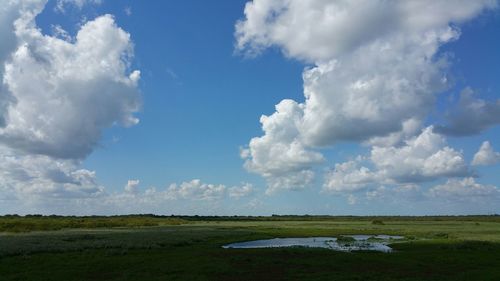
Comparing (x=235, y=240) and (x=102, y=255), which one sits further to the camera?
(x=235, y=240)

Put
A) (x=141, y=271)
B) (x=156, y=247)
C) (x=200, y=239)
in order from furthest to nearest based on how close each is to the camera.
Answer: (x=200, y=239) < (x=156, y=247) < (x=141, y=271)

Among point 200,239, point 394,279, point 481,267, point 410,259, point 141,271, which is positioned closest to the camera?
point 394,279

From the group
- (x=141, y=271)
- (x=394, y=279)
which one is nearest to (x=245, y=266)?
(x=141, y=271)

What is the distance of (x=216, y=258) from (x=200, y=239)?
2762 cm

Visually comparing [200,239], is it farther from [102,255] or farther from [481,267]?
[481,267]

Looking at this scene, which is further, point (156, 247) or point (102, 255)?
point (156, 247)

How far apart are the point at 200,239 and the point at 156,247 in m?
16.3

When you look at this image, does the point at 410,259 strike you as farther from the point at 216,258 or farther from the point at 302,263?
the point at 216,258

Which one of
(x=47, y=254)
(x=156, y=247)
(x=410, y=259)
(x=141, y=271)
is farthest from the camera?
(x=156, y=247)

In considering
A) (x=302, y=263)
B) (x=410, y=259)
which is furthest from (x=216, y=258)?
(x=410, y=259)

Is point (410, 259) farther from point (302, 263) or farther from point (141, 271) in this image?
point (141, 271)

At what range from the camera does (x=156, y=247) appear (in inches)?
2258

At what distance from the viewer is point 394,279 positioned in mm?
33188

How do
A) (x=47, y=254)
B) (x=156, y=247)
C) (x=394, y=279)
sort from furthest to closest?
1. (x=156, y=247)
2. (x=47, y=254)
3. (x=394, y=279)
